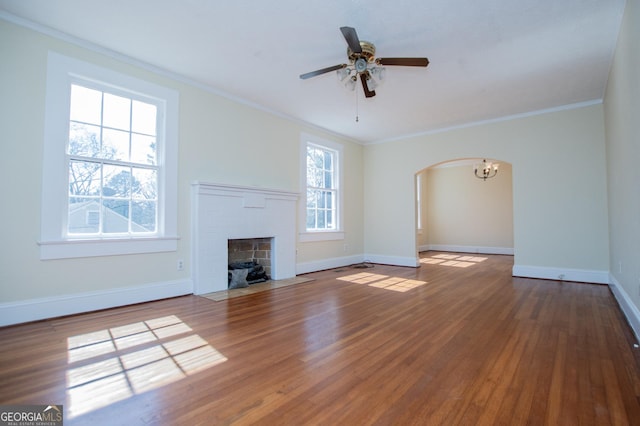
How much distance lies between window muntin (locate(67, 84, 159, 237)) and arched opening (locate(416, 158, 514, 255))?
6.76m

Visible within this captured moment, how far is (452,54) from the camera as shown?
11.3 ft

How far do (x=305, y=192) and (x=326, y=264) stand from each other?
1.53 m

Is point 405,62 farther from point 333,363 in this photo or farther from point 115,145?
point 115,145

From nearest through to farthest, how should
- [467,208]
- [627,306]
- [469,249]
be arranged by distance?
1. [627,306]
2. [469,249]
3. [467,208]

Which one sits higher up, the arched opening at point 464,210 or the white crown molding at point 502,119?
the white crown molding at point 502,119

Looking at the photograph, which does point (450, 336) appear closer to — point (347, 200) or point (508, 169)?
point (347, 200)

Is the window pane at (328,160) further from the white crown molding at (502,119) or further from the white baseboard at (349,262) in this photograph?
the white baseboard at (349,262)

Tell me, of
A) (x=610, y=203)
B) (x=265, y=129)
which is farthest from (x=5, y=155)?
(x=610, y=203)

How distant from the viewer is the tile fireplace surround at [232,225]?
4.14m

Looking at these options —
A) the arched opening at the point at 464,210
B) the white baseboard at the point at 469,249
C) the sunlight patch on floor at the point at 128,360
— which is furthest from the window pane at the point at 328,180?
the white baseboard at the point at 469,249

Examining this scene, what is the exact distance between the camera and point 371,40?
125 inches

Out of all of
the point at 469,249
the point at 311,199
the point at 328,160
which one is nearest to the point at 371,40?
the point at 311,199

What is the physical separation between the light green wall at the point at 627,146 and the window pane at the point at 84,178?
5039 millimetres
